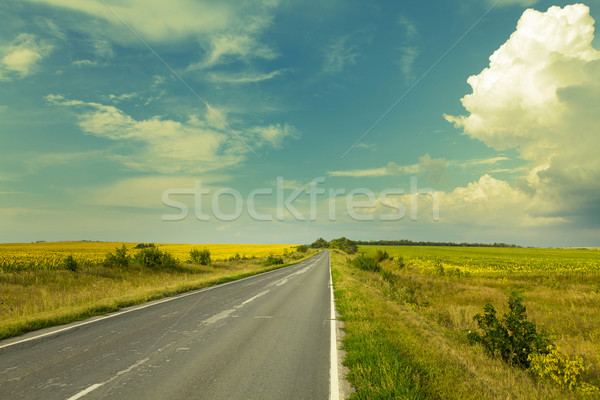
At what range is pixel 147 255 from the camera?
27.3 meters

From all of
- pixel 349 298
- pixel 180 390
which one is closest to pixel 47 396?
pixel 180 390

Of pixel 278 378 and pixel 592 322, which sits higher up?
pixel 278 378

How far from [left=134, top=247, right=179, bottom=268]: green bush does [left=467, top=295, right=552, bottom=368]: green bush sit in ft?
87.1

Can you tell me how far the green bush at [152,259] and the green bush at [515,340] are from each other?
2653 cm

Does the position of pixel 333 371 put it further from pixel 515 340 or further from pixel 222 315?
pixel 222 315

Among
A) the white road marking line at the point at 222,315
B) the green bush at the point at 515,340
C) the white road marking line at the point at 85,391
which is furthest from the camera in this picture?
the white road marking line at the point at 222,315

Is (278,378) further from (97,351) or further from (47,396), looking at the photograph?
(97,351)

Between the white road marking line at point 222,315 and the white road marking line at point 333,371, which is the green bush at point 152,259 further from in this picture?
the white road marking line at point 333,371

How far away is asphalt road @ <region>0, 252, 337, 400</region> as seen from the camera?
4.42 meters

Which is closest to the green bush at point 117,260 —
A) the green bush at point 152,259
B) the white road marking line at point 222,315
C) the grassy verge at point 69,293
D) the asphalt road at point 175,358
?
the grassy verge at point 69,293

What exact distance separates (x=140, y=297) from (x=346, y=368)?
10.3 metres

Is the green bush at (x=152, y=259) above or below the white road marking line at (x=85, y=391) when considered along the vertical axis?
below

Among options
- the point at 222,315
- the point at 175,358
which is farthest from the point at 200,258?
the point at 175,358

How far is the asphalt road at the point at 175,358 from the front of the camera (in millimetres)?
4422
